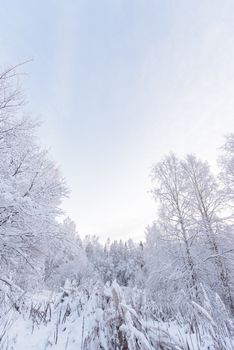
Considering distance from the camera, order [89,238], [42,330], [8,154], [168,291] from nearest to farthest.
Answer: [42,330], [8,154], [168,291], [89,238]

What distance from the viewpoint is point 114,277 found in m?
2.64

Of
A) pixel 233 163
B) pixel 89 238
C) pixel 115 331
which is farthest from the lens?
pixel 89 238

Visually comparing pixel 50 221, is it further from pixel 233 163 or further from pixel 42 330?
pixel 233 163

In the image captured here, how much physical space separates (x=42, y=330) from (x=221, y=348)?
2.71 meters

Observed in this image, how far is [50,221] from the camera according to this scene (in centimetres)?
593

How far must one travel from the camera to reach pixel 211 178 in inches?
484

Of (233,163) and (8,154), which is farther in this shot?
(233,163)

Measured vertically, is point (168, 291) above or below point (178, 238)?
below

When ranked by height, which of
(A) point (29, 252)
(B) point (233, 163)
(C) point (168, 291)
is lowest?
(C) point (168, 291)

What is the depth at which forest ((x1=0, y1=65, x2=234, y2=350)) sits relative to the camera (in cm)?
194

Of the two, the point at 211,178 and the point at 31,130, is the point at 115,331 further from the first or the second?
the point at 211,178

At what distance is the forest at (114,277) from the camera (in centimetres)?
194

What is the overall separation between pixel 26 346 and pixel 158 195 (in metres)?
9.74

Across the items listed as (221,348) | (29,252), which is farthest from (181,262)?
(221,348)
